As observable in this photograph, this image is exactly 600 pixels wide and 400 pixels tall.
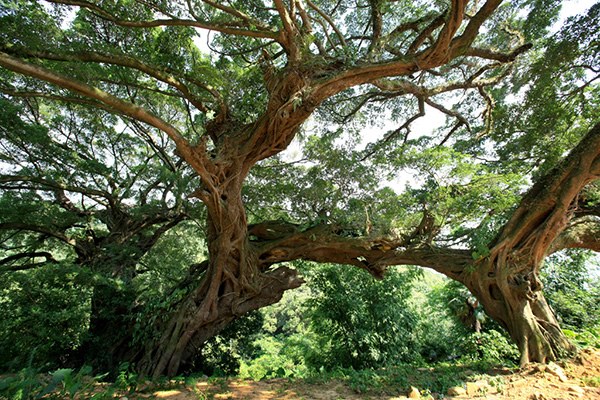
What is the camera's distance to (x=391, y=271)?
7.17 m

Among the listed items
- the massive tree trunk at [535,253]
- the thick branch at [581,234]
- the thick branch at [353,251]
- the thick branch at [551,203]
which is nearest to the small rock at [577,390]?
the massive tree trunk at [535,253]

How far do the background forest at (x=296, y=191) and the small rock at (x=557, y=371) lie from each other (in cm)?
33

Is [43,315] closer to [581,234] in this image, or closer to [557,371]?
[557,371]

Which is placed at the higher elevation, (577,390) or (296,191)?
(296,191)

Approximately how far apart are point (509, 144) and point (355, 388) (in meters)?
5.88

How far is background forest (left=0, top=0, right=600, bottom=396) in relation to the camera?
4.27 m

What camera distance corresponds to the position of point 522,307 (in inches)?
175

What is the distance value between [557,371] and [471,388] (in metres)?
1.33

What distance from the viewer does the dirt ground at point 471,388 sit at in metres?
2.98

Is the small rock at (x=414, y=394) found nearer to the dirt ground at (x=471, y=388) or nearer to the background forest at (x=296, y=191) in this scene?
the dirt ground at (x=471, y=388)

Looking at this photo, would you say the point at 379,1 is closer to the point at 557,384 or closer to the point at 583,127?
the point at 583,127

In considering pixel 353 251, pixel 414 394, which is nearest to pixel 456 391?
pixel 414 394

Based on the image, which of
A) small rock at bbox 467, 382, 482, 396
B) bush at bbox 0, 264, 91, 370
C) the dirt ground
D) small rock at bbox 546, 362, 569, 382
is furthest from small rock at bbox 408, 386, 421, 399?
bush at bbox 0, 264, 91, 370

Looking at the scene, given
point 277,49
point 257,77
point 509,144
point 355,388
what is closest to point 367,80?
point 257,77
